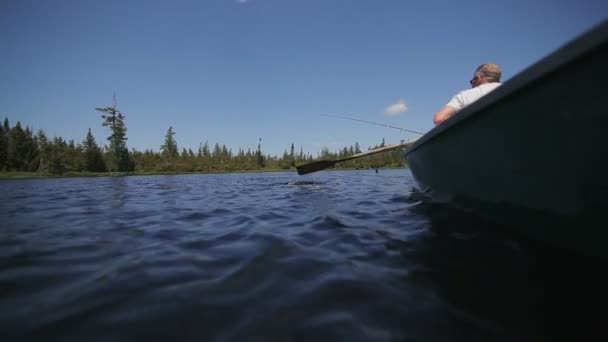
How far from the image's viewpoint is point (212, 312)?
4.13 ft

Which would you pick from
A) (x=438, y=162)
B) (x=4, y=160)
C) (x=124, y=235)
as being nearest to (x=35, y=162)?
(x=4, y=160)

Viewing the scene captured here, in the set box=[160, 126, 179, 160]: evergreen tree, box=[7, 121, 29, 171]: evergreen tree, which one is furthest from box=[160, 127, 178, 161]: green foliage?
box=[7, 121, 29, 171]: evergreen tree

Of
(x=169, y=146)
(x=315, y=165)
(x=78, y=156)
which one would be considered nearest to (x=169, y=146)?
(x=169, y=146)

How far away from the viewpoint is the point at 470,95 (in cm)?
352

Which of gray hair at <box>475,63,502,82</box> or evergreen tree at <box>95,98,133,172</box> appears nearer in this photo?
gray hair at <box>475,63,502,82</box>

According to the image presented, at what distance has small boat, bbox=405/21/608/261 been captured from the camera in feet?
4.48

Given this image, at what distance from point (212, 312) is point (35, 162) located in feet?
207

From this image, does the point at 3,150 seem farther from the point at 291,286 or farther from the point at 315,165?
the point at 291,286

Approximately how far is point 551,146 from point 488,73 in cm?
260

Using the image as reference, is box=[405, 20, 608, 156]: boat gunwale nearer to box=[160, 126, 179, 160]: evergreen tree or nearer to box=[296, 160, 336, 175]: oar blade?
box=[296, 160, 336, 175]: oar blade

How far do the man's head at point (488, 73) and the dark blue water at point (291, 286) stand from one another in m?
2.32

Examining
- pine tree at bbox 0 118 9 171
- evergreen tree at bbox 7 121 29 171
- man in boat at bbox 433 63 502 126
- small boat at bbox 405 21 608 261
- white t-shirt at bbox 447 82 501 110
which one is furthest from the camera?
evergreen tree at bbox 7 121 29 171

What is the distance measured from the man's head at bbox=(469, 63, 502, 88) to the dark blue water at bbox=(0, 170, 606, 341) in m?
2.32

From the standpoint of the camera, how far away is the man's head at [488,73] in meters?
3.62
